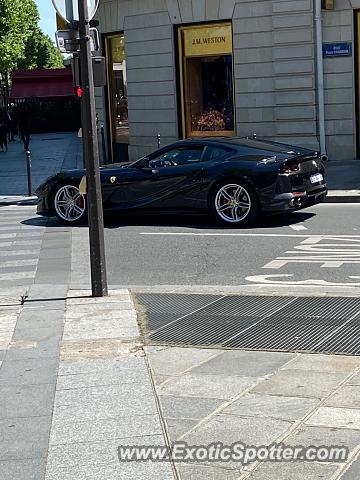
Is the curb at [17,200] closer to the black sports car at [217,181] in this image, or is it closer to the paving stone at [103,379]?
the black sports car at [217,181]

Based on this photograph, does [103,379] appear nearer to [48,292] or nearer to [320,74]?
[48,292]

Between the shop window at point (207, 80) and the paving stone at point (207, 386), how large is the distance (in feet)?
60.3

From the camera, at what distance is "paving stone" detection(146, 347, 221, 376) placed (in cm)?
642

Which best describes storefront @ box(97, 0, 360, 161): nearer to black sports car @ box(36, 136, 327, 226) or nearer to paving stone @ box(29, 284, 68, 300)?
black sports car @ box(36, 136, 327, 226)

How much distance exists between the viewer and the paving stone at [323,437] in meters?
4.86

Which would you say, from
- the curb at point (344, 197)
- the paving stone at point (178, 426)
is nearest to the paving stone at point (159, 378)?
the paving stone at point (178, 426)

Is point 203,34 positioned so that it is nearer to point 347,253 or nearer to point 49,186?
point 49,186

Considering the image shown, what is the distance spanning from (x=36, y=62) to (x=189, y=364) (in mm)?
91760

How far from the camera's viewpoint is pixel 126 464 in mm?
4703

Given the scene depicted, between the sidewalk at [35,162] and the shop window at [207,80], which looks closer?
the sidewalk at [35,162]

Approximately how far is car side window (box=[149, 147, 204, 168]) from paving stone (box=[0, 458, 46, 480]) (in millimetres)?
9899

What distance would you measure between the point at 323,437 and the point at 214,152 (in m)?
9.68

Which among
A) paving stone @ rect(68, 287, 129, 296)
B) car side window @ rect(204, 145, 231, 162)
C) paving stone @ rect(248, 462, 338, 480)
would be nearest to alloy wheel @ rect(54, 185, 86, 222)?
car side window @ rect(204, 145, 231, 162)

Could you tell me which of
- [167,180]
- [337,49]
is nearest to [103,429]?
[167,180]
